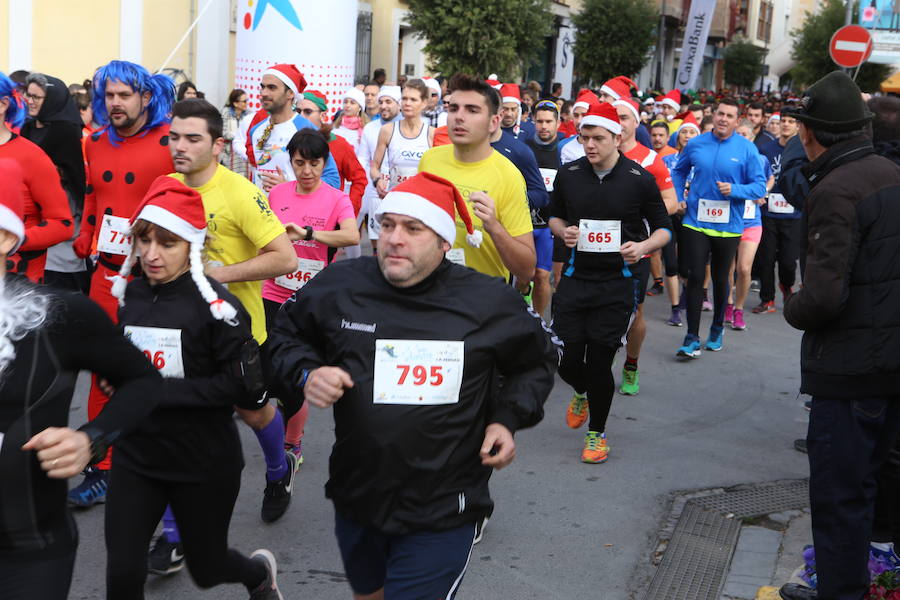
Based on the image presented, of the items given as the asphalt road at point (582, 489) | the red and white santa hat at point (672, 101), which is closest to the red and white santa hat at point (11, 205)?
the asphalt road at point (582, 489)

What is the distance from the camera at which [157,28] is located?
66.8ft

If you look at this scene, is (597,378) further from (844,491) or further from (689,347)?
(689,347)

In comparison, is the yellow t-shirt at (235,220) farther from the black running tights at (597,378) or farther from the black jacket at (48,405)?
the black running tights at (597,378)

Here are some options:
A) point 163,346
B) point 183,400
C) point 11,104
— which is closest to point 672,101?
point 11,104

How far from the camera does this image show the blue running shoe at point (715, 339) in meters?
9.93

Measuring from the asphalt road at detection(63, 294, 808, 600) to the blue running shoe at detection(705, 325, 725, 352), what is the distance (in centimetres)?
61

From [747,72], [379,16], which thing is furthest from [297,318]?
[747,72]

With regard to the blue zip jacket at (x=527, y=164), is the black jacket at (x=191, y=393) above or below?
below

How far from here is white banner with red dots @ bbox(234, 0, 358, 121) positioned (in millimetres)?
13047

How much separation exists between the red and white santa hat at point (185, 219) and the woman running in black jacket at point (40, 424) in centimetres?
99

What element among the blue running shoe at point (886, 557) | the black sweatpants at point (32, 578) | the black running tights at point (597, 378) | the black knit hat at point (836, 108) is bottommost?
the blue running shoe at point (886, 557)

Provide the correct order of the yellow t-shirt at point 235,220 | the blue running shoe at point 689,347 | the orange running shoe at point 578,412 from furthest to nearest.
A: 1. the blue running shoe at point 689,347
2. the orange running shoe at point 578,412
3. the yellow t-shirt at point 235,220

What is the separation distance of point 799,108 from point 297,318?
2290 mm

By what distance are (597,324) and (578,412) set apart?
81 cm
